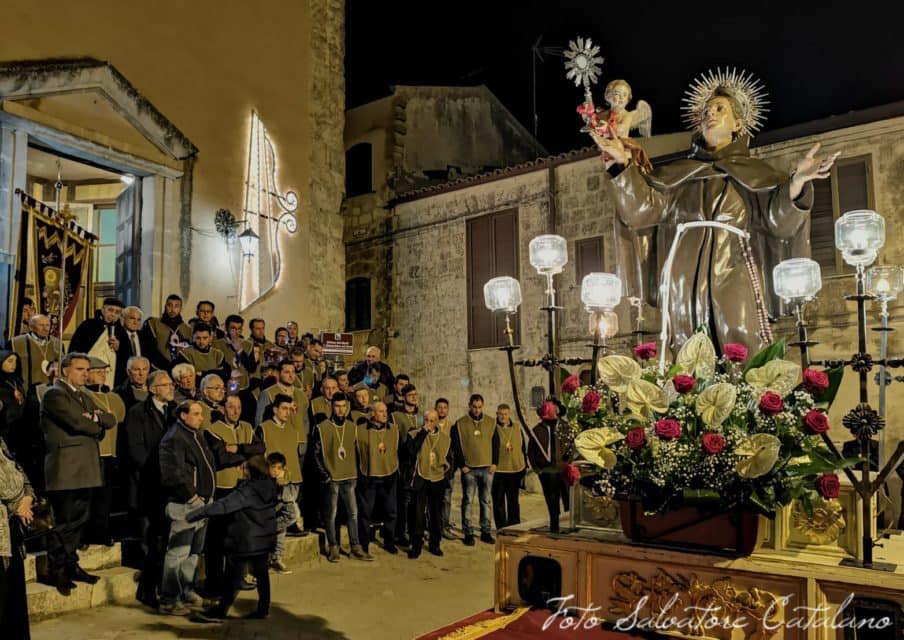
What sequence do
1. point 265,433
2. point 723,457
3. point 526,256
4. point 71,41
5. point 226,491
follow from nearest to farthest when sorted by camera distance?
1. point 723,457
2. point 226,491
3. point 265,433
4. point 71,41
5. point 526,256

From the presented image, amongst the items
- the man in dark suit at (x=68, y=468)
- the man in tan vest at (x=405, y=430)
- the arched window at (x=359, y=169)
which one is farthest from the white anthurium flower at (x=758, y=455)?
the arched window at (x=359, y=169)

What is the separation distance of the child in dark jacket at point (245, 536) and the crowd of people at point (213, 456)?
0.01 metres

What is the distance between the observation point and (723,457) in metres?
3.27

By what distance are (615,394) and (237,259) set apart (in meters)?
9.62

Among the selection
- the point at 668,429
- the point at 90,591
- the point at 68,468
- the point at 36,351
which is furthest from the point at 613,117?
the point at 36,351

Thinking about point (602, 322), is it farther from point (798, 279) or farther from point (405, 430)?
point (405, 430)

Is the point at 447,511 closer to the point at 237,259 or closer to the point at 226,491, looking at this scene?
the point at 226,491

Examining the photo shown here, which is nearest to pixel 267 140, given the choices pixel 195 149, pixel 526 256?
pixel 195 149

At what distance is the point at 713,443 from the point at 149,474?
17.6 feet

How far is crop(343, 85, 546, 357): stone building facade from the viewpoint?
64.4 feet

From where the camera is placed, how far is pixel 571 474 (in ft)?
12.0

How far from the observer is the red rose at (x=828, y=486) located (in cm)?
318

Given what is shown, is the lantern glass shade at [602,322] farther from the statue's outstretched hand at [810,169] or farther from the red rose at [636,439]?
the statue's outstretched hand at [810,169]

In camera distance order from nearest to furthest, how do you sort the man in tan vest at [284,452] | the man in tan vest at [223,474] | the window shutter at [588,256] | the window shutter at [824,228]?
the man in tan vest at [223,474], the man in tan vest at [284,452], the window shutter at [824,228], the window shutter at [588,256]
